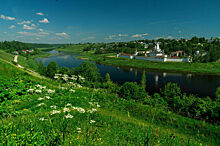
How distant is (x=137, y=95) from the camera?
27.2 meters

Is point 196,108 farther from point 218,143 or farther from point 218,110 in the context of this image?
point 218,143

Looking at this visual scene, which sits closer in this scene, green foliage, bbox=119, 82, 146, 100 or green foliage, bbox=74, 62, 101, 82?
Answer: green foliage, bbox=119, 82, 146, 100

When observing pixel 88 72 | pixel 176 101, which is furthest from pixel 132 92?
pixel 88 72

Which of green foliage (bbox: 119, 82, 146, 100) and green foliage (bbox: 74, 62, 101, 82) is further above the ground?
green foliage (bbox: 74, 62, 101, 82)

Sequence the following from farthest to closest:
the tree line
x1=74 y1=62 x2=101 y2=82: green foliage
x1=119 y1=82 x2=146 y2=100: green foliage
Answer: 1. x1=74 y1=62 x2=101 y2=82: green foliage
2. x1=119 y1=82 x2=146 y2=100: green foliage
3. the tree line

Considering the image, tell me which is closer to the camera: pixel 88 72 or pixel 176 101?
pixel 176 101

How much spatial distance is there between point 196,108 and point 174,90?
7597 mm

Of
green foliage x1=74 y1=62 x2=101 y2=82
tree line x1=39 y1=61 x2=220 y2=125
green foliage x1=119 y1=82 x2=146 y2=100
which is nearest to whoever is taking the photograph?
tree line x1=39 y1=61 x2=220 y2=125

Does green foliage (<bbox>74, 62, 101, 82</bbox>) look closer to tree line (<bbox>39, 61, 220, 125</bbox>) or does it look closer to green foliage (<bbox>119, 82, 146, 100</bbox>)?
tree line (<bbox>39, 61, 220, 125</bbox>)

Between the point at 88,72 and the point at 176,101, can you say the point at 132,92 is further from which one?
the point at 88,72

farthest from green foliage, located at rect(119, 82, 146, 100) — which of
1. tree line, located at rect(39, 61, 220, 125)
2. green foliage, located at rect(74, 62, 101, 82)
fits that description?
green foliage, located at rect(74, 62, 101, 82)

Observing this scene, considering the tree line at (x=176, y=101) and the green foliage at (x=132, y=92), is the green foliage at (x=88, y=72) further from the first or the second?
the green foliage at (x=132, y=92)

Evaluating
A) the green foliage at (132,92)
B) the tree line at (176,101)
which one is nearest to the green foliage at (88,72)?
the tree line at (176,101)

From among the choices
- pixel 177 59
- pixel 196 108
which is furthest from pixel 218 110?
pixel 177 59
